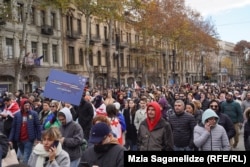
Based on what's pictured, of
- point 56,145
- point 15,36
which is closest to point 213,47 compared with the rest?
point 15,36

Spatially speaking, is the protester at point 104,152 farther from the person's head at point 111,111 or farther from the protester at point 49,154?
the person's head at point 111,111

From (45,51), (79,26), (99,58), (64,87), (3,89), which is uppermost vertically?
(79,26)

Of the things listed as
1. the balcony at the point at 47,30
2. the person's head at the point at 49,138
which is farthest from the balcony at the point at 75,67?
the person's head at the point at 49,138

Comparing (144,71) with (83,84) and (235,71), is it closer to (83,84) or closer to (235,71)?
(83,84)

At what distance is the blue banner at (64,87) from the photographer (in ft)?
30.2

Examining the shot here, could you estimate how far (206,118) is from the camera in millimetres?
6113

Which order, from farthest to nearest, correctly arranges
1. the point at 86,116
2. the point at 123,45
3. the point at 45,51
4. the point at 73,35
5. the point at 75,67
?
the point at 123,45 < the point at 75,67 < the point at 73,35 < the point at 45,51 < the point at 86,116

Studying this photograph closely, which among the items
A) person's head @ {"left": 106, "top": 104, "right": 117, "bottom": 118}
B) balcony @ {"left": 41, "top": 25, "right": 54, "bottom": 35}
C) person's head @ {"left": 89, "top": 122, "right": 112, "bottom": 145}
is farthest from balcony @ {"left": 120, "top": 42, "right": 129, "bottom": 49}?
person's head @ {"left": 89, "top": 122, "right": 112, "bottom": 145}

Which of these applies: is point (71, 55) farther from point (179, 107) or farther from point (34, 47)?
point (179, 107)

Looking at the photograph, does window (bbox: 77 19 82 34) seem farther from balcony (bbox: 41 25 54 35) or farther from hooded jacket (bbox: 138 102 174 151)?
hooded jacket (bbox: 138 102 174 151)

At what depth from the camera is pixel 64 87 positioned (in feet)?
30.5

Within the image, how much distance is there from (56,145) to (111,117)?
10.8ft

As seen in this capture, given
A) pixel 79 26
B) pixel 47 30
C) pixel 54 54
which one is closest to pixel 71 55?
pixel 54 54

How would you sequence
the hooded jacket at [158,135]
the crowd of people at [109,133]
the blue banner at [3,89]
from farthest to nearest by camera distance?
the blue banner at [3,89], the hooded jacket at [158,135], the crowd of people at [109,133]
